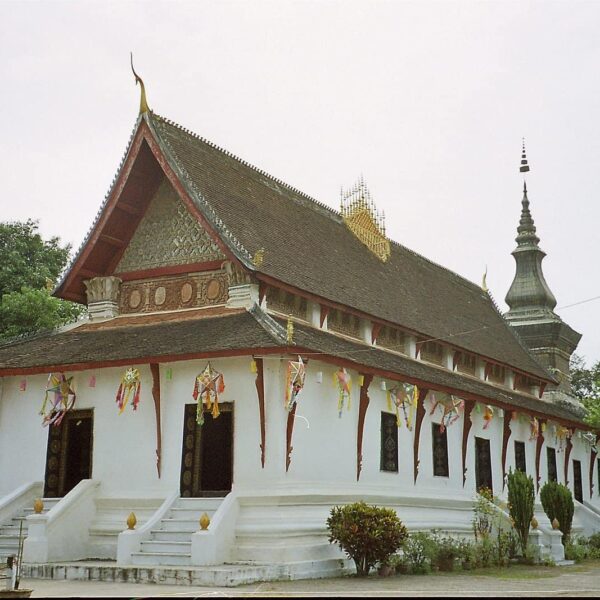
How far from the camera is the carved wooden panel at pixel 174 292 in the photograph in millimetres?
17969

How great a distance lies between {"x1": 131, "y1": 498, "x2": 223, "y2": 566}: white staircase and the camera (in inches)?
551

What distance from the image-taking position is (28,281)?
108 ft

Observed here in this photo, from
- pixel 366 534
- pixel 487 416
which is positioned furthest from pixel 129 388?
pixel 487 416

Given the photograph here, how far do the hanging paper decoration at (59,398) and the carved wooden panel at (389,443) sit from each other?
19.9 feet

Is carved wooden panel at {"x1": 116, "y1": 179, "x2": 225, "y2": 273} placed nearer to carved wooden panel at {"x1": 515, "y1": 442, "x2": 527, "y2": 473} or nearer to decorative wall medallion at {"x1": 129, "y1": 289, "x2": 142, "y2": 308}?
decorative wall medallion at {"x1": 129, "y1": 289, "x2": 142, "y2": 308}

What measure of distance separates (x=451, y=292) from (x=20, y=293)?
579 inches

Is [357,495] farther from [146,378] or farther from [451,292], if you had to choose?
[451,292]

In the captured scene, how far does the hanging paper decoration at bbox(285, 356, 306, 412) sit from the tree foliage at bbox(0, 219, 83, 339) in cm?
1575

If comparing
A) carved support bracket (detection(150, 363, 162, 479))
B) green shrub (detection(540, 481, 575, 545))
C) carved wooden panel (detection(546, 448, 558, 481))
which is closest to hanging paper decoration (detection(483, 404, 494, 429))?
green shrub (detection(540, 481, 575, 545))

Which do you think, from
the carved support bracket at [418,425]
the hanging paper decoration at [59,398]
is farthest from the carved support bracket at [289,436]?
the hanging paper decoration at [59,398]

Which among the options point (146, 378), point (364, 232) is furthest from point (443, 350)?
point (146, 378)

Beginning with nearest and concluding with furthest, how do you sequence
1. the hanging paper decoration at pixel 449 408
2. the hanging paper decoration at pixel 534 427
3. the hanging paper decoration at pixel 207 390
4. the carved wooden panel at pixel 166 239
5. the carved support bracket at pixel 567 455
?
the hanging paper decoration at pixel 207 390 → the carved wooden panel at pixel 166 239 → the hanging paper decoration at pixel 449 408 → the hanging paper decoration at pixel 534 427 → the carved support bracket at pixel 567 455

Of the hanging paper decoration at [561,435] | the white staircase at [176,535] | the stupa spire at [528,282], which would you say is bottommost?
the white staircase at [176,535]

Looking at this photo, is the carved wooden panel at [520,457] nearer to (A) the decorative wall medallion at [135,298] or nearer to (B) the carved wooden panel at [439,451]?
(B) the carved wooden panel at [439,451]
